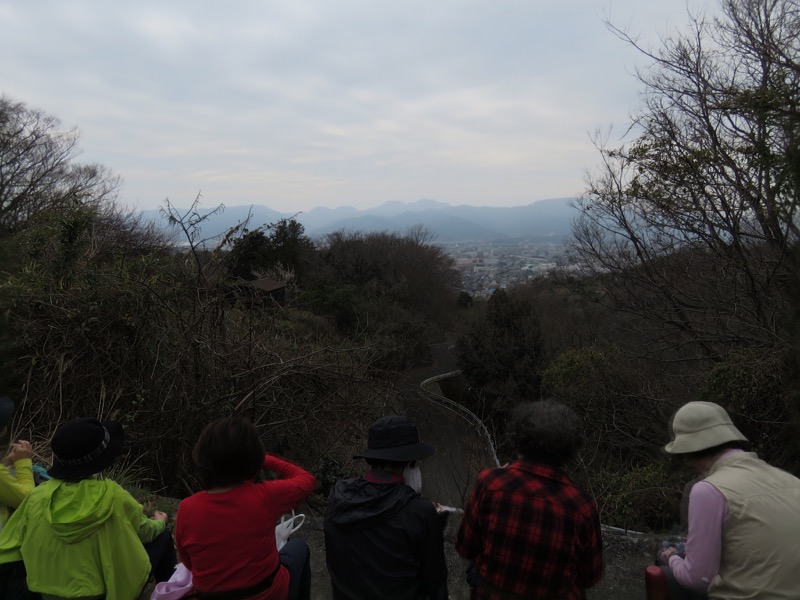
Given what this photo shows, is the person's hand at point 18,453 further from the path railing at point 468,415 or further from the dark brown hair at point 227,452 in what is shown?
the path railing at point 468,415

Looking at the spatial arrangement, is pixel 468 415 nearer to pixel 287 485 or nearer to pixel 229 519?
pixel 287 485

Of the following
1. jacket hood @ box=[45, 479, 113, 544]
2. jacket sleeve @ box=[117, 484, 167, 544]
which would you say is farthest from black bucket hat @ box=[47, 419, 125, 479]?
jacket sleeve @ box=[117, 484, 167, 544]

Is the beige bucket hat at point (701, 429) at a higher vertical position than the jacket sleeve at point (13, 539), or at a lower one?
higher

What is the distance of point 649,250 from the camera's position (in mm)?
8953

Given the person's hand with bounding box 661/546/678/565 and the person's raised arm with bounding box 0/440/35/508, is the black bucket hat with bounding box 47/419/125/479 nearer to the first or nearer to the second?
the person's raised arm with bounding box 0/440/35/508

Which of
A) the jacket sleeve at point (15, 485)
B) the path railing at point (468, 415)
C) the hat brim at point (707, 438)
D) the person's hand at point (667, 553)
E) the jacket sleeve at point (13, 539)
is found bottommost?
the path railing at point (468, 415)

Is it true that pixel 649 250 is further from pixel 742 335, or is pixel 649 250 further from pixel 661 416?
pixel 661 416

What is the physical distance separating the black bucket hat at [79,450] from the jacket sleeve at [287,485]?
0.67 meters

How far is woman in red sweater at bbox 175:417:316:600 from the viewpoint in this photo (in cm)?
179

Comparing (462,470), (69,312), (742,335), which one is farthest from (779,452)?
(69,312)

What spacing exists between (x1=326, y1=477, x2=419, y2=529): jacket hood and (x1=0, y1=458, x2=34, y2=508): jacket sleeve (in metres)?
1.54

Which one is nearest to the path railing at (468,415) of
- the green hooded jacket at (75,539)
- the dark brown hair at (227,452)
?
the dark brown hair at (227,452)

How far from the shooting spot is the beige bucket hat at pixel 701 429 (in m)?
1.66

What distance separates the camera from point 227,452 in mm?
1779
